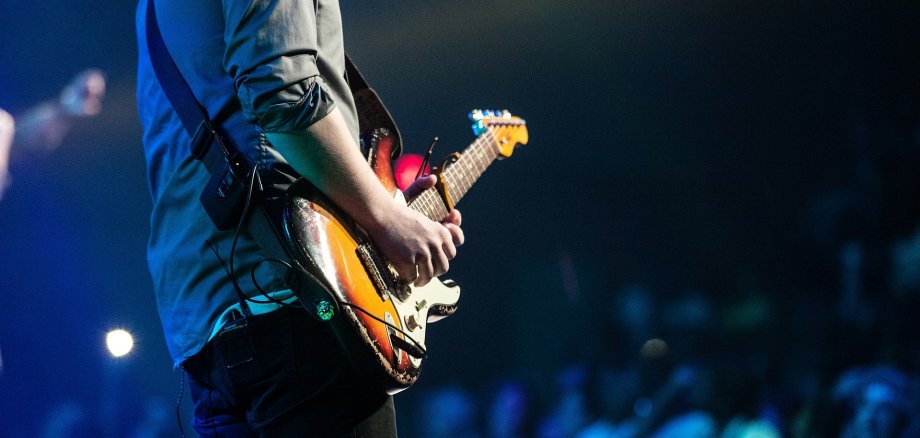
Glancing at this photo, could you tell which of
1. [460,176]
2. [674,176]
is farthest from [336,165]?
[674,176]

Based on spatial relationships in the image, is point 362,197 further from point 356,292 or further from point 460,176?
point 460,176

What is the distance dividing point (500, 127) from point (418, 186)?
66 centimetres

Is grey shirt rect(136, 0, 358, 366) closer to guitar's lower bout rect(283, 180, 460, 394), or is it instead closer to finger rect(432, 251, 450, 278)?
guitar's lower bout rect(283, 180, 460, 394)

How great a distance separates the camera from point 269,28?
864 mm

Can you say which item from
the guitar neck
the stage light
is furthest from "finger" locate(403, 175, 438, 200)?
the stage light

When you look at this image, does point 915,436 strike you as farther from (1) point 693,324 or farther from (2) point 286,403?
(2) point 286,403

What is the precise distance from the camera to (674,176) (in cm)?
334

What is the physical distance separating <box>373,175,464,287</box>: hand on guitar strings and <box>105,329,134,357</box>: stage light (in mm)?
1706

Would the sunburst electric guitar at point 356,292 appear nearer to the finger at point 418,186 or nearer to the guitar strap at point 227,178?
the guitar strap at point 227,178

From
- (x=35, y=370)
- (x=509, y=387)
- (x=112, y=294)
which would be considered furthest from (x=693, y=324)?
(x=35, y=370)

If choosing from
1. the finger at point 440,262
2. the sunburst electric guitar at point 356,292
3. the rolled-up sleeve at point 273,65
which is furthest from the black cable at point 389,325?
the rolled-up sleeve at point 273,65

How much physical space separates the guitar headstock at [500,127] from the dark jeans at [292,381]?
1.06 metres

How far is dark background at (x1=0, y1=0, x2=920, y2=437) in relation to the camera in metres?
3.08

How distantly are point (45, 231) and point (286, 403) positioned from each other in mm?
1834
